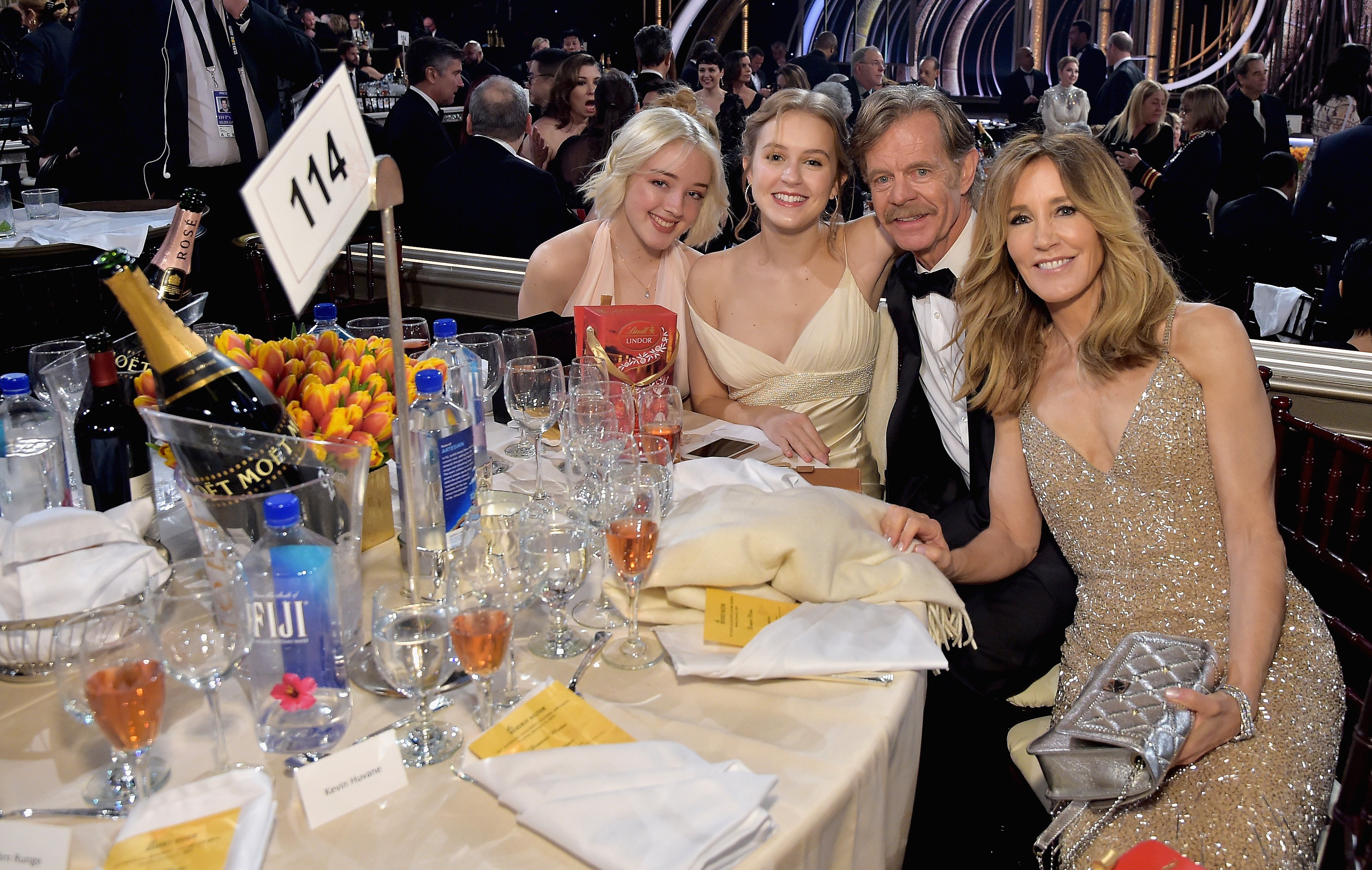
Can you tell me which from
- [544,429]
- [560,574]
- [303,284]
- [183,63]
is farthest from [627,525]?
[183,63]

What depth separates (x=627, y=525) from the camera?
121 centimetres

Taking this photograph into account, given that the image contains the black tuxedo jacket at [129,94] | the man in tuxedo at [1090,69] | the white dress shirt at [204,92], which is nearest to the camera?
the black tuxedo jacket at [129,94]

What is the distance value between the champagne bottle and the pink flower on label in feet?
0.78

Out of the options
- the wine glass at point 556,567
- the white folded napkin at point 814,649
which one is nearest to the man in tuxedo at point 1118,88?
the white folded napkin at point 814,649

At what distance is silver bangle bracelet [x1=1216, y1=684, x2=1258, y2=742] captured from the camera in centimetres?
147

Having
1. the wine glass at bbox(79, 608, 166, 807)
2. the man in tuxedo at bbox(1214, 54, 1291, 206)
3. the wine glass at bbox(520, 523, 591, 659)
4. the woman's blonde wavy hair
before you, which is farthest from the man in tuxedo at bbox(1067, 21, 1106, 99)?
the wine glass at bbox(79, 608, 166, 807)

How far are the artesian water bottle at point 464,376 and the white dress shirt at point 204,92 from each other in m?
3.17

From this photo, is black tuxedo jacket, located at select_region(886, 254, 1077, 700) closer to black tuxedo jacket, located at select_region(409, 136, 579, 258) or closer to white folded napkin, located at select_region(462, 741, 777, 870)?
white folded napkin, located at select_region(462, 741, 777, 870)

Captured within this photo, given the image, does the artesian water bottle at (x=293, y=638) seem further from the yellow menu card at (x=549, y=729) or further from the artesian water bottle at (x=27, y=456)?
the artesian water bottle at (x=27, y=456)

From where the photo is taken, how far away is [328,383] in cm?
141

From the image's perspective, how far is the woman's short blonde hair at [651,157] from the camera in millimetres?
2682

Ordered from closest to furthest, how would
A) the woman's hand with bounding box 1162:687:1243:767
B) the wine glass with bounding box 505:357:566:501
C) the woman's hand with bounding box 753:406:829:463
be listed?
the woman's hand with bounding box 1162:687:1243:767
the wine glass with bounding box 505:357:566:501
the woman's hand with bounding box 753:406:829:463

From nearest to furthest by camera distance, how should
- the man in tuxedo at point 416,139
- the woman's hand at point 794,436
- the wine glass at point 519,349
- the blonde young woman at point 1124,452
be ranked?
the blonde young woman at point 1124,452
the wine glass at point 519,349
the woman's hand at point 794,436
the man in tuxedo at point 416,139

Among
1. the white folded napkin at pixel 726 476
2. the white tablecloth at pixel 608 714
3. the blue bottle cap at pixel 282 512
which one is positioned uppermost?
the blue bottle cap at pixel 282 512
